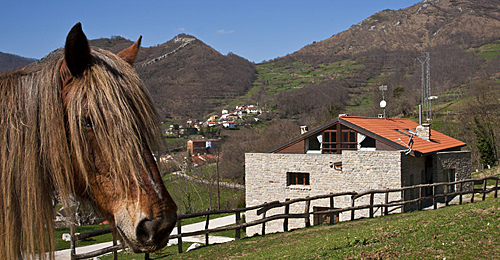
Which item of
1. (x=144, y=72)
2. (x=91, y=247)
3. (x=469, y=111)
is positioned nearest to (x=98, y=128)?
(x=91, y=247)

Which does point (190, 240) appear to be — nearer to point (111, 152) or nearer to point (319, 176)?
point (319, 176)

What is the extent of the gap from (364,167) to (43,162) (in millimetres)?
16546

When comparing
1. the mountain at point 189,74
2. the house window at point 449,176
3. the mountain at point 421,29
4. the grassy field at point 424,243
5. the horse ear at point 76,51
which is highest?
the mountain at point 421,29

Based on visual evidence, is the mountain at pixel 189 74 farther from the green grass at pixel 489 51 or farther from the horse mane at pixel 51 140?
the horse mane at pixel 51 140

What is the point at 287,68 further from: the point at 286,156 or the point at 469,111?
the point at 286,156

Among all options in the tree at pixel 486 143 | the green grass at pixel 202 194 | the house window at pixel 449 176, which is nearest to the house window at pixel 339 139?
the house window at pixel 449 176

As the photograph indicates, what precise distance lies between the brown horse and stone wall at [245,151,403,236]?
15.6 m

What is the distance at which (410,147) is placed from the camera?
16234 millimetres

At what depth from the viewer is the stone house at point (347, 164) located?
640 inches

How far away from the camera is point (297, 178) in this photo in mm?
18531

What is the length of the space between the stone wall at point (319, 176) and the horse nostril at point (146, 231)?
1559 centimetres

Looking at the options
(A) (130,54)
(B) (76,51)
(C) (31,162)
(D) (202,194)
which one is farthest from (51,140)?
(D) (202,194)

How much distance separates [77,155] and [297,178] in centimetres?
1778

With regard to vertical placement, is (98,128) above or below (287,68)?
below
